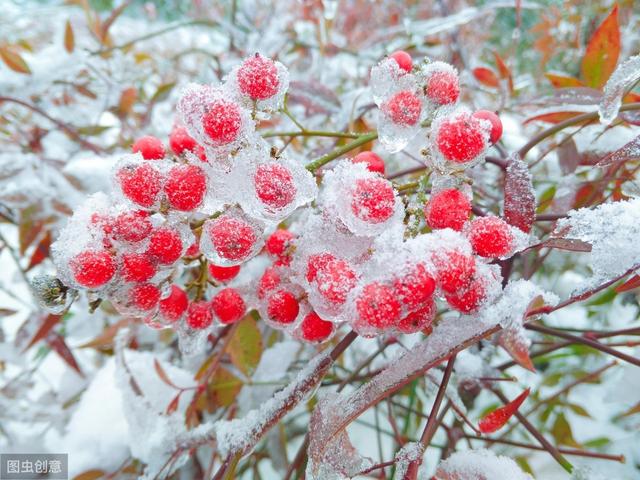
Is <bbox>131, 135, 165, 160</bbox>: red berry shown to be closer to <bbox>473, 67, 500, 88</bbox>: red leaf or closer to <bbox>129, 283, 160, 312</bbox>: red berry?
<bbox>129, 283, 160, 312</bbox>: red berry

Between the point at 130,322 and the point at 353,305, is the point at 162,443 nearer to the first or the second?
the point at 130,322

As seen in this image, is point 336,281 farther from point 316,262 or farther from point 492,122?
point 492,122

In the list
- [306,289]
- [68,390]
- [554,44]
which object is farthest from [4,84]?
[554,44]

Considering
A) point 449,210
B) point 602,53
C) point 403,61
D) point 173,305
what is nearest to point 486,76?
point 602,53

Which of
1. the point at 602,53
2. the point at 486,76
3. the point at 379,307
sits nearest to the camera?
the point at 379,307

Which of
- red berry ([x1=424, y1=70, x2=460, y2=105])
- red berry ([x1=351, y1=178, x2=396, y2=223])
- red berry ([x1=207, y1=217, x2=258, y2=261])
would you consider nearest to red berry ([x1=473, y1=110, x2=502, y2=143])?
red berry ([x1=424, y1=70, x2=460, y2=105])

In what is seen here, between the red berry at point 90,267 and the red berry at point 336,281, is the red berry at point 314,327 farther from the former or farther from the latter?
the red berry at point 90,267
